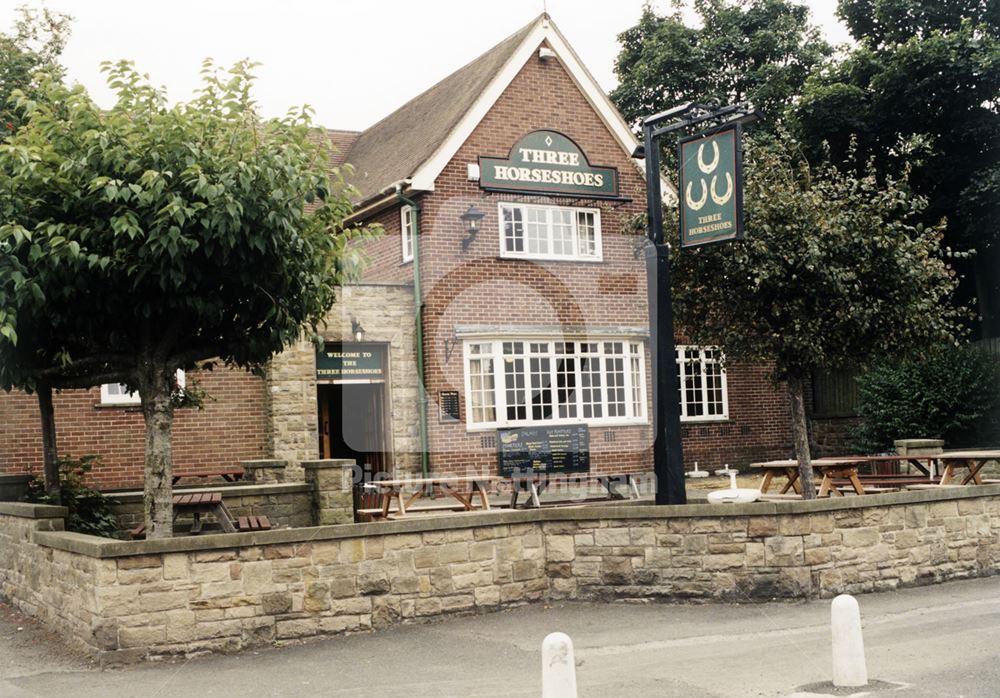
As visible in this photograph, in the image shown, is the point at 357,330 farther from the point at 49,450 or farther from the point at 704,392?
the point at 704,392

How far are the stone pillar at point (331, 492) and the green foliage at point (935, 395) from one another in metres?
12.8

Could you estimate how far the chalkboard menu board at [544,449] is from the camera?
2159 centimetres

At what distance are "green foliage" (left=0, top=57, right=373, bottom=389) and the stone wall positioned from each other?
6.63ft

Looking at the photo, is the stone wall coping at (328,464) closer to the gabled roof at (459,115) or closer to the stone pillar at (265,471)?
the stone pillar at (265,471)

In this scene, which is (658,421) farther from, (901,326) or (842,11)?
(842,11)

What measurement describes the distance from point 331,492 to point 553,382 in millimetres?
8581

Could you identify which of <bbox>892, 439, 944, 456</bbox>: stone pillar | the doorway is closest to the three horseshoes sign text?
<bbox>892, 439, 944, 456</bbox>: stone pillar

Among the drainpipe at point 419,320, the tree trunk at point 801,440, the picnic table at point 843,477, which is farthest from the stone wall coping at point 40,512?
the drainpipe at point 419,320

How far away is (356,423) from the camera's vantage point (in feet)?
74.8

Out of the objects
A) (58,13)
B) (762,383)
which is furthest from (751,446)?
(58,13)

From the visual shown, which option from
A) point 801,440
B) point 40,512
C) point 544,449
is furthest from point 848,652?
point 544,449

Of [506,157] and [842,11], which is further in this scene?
[842,11]

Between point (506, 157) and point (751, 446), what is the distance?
8676 mm

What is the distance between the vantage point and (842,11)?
2891 cm
